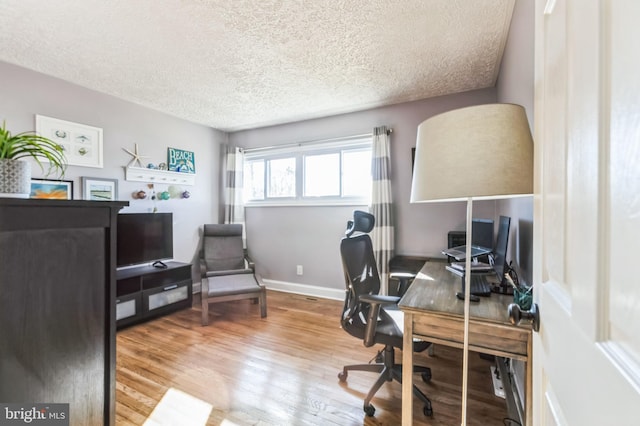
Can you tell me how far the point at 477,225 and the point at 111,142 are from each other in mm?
3811

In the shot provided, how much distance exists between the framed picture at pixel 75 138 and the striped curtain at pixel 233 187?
1.58 m

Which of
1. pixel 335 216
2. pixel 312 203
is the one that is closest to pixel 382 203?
pixel 335 216

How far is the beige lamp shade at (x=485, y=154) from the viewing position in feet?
2.59

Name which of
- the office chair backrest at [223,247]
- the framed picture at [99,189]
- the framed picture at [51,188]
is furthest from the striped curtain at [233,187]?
the framed picture at [51,188]

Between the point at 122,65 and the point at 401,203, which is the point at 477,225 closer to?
the point at 401,203

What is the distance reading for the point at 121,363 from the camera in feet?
6.75

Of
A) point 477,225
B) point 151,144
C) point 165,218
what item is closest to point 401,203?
point 477,225

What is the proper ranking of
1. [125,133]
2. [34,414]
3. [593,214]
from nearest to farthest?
[593,214] < [34,414] < [125,133]

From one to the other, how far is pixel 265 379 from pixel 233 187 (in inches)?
114

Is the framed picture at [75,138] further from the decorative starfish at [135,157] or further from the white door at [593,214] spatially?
the white door at [593,214]

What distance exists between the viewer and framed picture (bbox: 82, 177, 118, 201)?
2.72 meters

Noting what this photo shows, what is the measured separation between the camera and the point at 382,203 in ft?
10.2

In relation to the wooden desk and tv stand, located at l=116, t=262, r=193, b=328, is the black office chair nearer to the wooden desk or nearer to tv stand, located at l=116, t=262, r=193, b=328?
the wooden desk

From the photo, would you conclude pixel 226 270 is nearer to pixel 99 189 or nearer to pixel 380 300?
pixel 99 189
